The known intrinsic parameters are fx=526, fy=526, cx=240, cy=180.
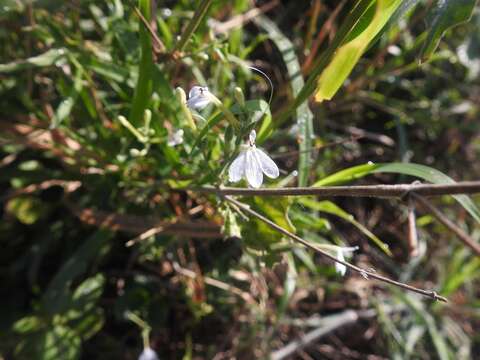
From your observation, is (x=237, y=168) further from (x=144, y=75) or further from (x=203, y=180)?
(x=144, y=75)

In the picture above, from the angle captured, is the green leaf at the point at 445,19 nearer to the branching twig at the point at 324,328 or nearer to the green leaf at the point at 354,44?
the green leaf at the point at 354,44

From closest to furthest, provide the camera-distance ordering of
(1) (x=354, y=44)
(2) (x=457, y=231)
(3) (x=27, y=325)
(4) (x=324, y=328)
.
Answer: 1. (2) (x=457, y=231)
2. (1) (x=354, y=44)
3. (3) (x=27, y=325)
4. (4) (x=324, y=328)

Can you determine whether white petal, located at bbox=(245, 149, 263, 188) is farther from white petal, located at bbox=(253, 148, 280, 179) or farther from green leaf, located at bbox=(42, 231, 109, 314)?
green leaf, located at bbox=(42, 231, 109, 314)

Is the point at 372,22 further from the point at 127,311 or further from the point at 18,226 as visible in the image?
the point at 18,226

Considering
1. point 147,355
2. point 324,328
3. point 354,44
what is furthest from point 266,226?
point 324,328

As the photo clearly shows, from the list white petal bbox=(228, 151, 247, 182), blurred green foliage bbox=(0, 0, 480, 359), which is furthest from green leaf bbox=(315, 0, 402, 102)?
white petal bbox=(228, 151, 247, 182)

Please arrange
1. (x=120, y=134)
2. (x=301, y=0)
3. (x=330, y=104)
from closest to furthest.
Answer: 1. (x=120, y=134)
2. (x=330, y=104)
3. (x=301, y=0)

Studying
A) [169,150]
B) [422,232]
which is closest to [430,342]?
[422,232]
